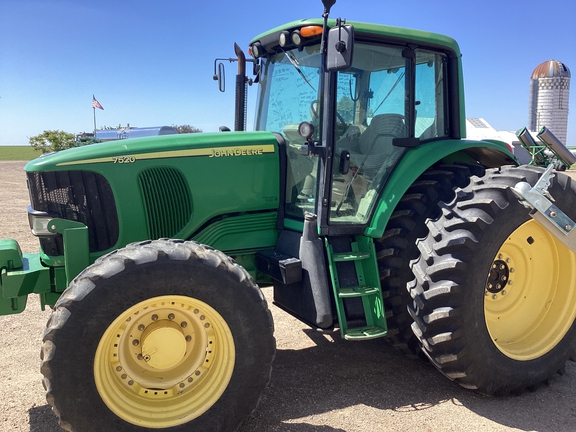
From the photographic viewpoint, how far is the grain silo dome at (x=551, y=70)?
30750mm

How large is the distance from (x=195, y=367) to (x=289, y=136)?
182cm

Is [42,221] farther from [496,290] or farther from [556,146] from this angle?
[556,146]

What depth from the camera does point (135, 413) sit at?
283 centimetres

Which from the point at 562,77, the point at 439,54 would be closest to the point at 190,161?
the point at 439,54

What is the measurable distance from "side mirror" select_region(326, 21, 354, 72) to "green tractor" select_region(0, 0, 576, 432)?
1cm

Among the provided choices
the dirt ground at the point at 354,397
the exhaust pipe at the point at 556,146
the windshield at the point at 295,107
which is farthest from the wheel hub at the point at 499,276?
the exhaust pipe at the point at 556,146

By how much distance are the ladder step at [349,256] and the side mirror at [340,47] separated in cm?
125

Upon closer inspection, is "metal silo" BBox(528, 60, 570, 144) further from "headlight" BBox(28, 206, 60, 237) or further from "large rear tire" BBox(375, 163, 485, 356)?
"headlight" BBox(28, 206, 60, 237)

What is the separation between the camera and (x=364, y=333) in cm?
344

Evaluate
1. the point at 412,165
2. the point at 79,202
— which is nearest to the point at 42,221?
the point at 79,202

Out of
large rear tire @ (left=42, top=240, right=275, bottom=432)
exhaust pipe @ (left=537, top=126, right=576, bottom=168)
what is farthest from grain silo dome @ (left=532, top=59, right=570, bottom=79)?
large rear tire @ (left=42, top=240, right=275, bottom=432)

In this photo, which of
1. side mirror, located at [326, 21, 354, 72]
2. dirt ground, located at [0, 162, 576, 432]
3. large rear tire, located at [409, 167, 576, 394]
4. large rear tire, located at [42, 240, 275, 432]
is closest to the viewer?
large rear tire, located at [42, 240, 275, 432]

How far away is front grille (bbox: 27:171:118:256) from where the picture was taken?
11.3ft

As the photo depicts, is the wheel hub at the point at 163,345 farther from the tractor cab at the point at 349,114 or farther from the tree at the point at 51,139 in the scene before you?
the tree at the point at 51,139
